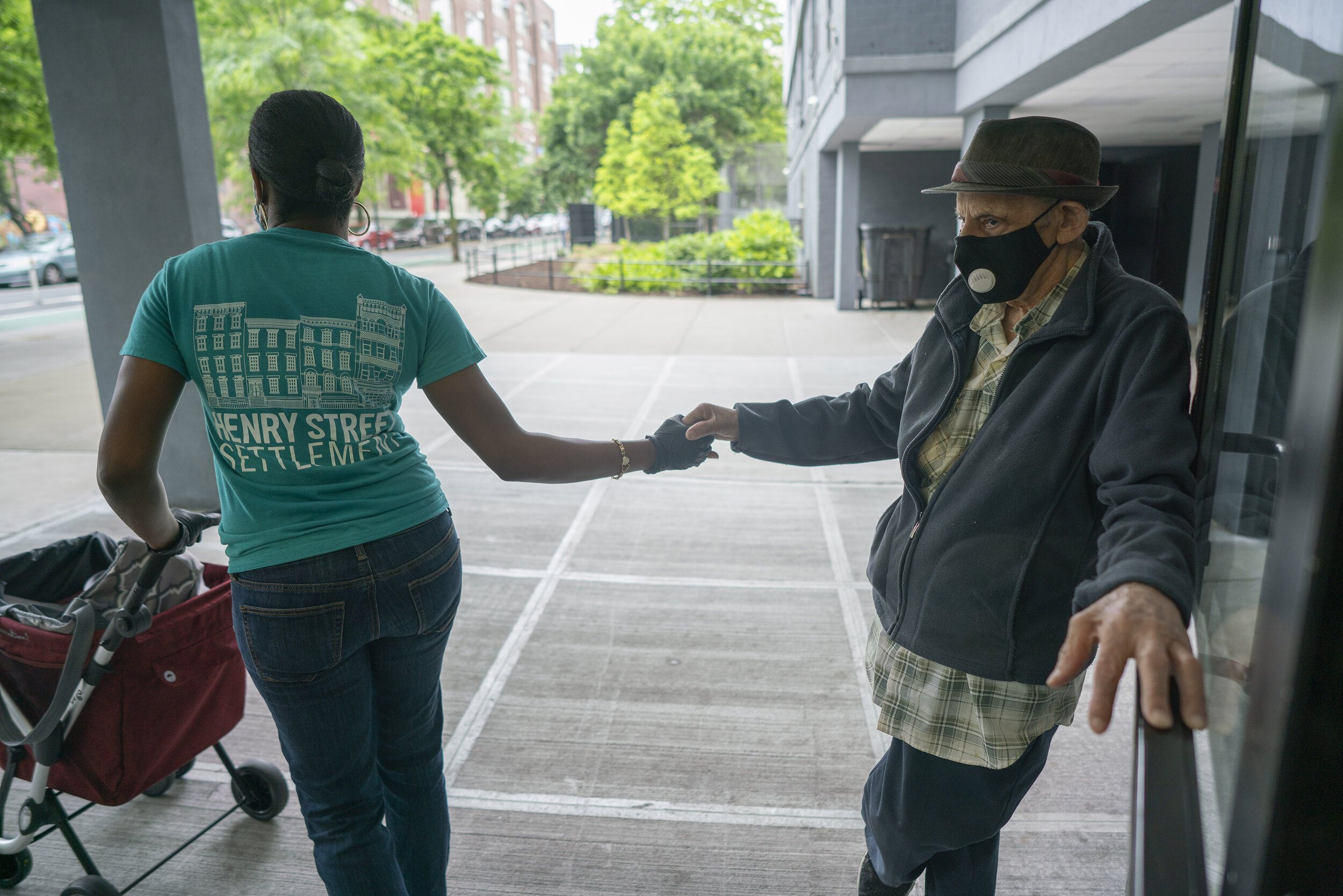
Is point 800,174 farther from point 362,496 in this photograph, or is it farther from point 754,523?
point 362,496

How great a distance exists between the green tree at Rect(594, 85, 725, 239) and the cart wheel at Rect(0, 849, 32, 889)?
1009 inches

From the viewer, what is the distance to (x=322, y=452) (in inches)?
75.4

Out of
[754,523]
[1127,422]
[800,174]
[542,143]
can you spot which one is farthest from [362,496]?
[542,143]

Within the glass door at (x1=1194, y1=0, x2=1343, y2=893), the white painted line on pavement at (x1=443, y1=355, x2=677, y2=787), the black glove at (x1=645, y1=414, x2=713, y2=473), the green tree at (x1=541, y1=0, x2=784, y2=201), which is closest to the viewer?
the glass door at (x1=1194, y1=0, x2=1343, y2=893)

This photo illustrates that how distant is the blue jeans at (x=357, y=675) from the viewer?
1.95 m

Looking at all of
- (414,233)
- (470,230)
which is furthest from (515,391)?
(470,230)

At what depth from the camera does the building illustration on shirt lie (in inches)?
71.7

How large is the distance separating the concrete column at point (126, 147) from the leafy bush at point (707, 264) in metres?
14.3

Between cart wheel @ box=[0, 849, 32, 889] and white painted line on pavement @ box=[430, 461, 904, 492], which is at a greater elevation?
cart wheel @ box=[0, 849, 32, 889]

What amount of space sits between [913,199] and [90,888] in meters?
18.0

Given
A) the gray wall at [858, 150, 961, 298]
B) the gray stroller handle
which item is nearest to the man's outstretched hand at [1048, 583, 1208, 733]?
the gray stroller handle

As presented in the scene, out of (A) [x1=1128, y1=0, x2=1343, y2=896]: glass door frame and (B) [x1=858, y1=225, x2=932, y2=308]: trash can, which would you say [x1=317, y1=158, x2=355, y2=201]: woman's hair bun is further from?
(B) [x1=858, y1=225, x2=932, y2=308]: trash can

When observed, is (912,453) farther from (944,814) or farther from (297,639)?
(297,639)

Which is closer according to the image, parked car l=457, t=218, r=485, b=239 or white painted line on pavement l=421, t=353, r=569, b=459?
white painted line on pavement l=421, t=353, r=569, b=459
